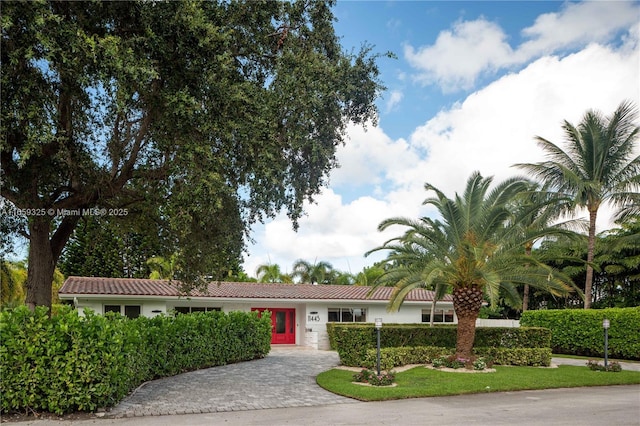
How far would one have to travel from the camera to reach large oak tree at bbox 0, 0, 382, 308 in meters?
9.91

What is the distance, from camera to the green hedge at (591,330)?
22.5 meters

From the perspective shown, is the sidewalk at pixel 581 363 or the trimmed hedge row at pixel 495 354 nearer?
the trimmed hedge row at pixel 495 354

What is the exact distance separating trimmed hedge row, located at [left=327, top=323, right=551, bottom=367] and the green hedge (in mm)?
4672

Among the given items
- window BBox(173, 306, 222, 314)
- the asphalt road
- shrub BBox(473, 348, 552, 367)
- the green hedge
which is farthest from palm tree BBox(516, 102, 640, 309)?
window BBox(173, 306, 222, 314)

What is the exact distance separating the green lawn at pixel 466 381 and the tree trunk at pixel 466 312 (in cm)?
126

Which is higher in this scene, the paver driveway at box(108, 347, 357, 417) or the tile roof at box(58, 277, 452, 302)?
the tile roof at box(58, 277, 452, 302)

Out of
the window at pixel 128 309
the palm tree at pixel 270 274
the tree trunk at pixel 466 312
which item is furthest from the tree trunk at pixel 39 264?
the palm tree at pixel 270 274

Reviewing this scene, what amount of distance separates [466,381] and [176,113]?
1053cm

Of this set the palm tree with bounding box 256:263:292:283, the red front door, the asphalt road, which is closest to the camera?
the asphalt road

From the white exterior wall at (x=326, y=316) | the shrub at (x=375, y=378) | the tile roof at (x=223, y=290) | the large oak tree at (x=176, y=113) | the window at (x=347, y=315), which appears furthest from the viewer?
the window at (x=347, y=315)

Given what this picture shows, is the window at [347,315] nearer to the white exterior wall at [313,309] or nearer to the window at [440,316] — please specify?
the white exterior wall at [313,309]

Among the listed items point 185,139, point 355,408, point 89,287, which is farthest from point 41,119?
point 89,287

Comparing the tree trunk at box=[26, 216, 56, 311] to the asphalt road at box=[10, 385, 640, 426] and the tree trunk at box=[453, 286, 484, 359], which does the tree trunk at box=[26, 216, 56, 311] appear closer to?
the asphalt road at box=[10, 385, 640, 426]

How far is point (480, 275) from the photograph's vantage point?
16.8 metres
